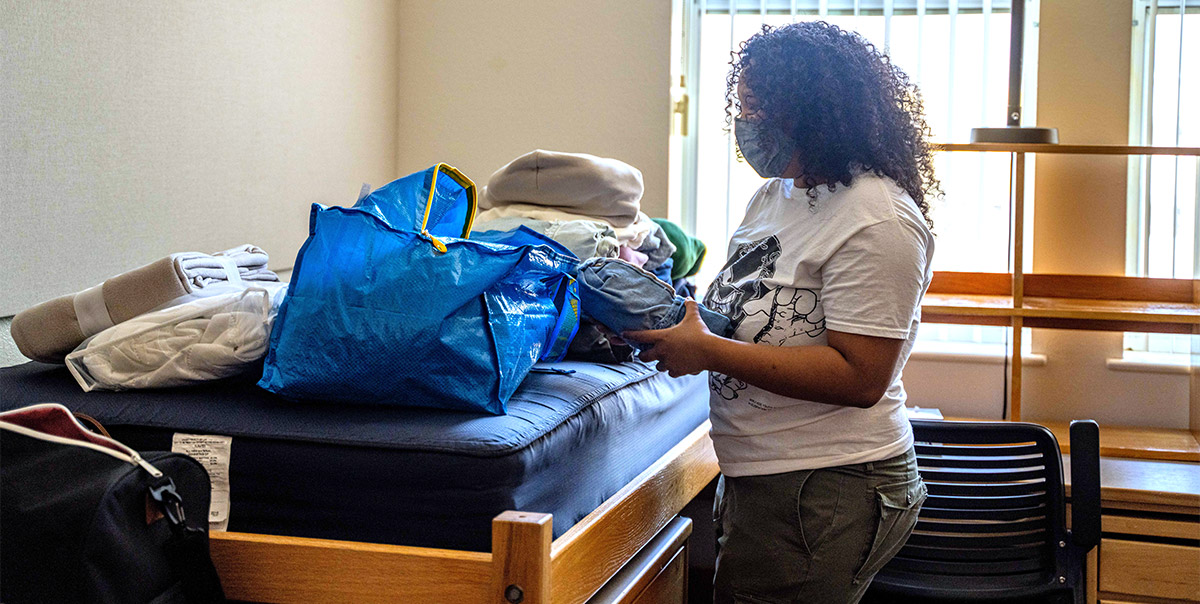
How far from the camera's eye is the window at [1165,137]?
7.57 ft

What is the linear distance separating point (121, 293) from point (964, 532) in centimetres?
133

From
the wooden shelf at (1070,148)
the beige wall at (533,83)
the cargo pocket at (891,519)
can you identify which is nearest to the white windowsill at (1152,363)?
the wooden shelf at (1070,148)

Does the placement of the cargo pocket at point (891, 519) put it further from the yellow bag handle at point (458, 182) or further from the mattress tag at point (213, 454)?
the mattress tag at point (213, 454)

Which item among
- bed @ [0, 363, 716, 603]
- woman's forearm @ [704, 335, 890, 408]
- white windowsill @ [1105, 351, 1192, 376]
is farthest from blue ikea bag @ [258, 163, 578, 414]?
white windowsill @ [1105, 351, 1192, 376]

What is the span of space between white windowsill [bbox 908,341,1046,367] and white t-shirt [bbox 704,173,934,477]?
1290 mm

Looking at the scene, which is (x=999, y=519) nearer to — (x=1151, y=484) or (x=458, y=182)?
(x=1151, y=484)

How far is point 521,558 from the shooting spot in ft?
3.33

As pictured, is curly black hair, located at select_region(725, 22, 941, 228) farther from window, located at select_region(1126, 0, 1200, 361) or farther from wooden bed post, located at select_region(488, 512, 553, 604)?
window, located at select_region(1126, 0, 1200, 361)

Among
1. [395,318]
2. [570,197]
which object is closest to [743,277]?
[395,318]

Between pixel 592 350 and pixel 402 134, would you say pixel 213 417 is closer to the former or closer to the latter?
pixel 592 350

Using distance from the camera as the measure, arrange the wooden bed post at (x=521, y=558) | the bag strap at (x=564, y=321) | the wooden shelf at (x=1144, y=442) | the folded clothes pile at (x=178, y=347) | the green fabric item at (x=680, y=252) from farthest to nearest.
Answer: the green fabric item at (x=680, y=252), the wooden shelf at (x=1144, y=442), the bag strap at (x=564, y=321), the folded clothes pile at (x=178, y=347), the wooden bed post at (x=521, y=558)

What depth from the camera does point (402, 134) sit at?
2.74 m

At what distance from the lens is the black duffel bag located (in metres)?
0.90

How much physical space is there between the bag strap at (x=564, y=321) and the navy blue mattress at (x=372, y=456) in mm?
119
